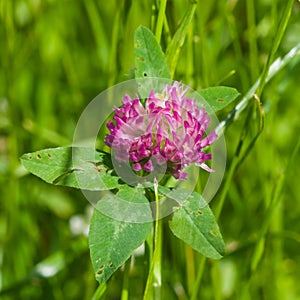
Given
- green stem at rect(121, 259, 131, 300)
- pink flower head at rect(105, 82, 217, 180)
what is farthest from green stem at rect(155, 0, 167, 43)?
green stem at rect(121, 259, 131, 300)

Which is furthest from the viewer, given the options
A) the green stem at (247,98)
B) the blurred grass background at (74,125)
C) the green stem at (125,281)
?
the blurred grass background at (74,125)

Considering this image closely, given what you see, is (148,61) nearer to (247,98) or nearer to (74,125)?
(247,98)

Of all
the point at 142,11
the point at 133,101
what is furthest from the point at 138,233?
the point at 142,11

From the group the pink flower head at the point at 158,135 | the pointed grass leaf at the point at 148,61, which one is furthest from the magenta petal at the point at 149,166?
the pointed grass leaf at the point at 148,61

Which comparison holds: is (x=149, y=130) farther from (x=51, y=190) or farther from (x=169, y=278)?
(x=51, y=190)

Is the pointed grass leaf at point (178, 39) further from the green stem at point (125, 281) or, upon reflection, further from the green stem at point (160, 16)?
the green stem at point (125, 281)

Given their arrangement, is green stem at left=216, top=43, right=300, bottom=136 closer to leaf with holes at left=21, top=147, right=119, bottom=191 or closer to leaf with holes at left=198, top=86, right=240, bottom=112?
leaf with holes at left=198, top=86, right=240, bottom=112

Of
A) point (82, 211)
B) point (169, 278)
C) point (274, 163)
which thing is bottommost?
point (82, 211)
